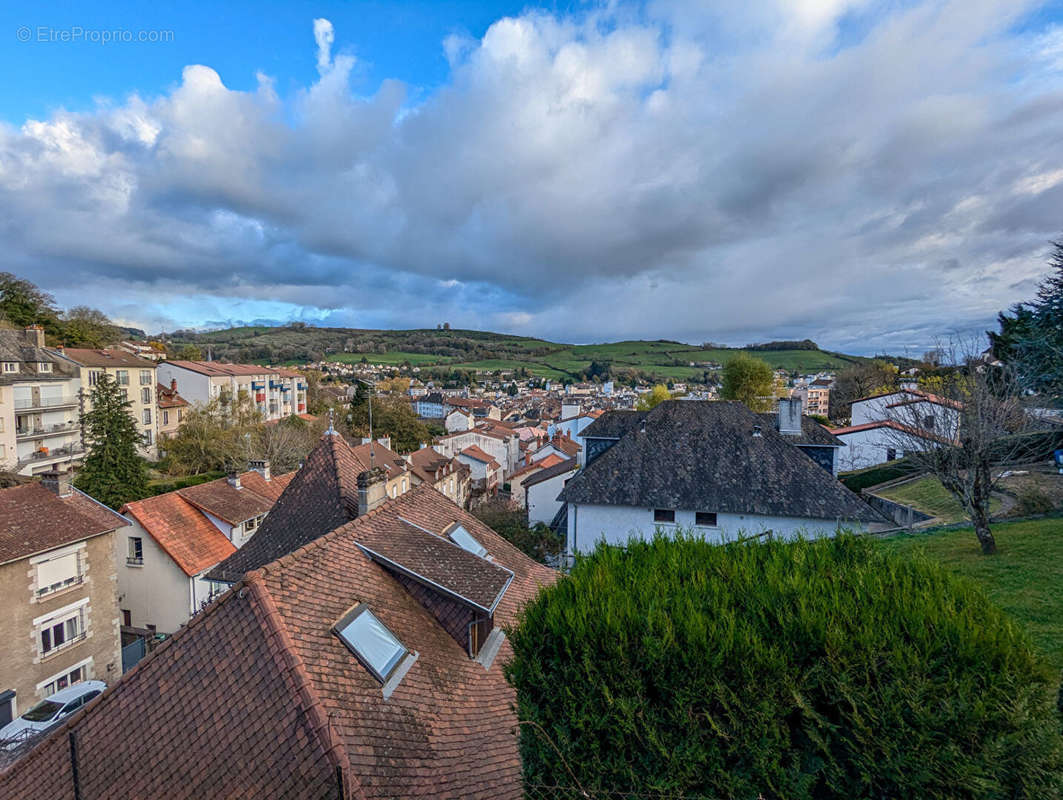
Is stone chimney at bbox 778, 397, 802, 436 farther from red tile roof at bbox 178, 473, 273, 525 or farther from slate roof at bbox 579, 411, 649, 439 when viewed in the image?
red tile roof at bbox 178, 473, 273, 525

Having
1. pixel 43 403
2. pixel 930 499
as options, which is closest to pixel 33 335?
pixel 43 403

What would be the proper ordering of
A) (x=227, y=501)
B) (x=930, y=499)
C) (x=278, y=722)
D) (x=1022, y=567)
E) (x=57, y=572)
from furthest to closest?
1. (x=930, y=499)
2. (x=227, y=501)
3. (x=57, y=572)
4. (x=1022, y=567)
5. (x=278, y=722)

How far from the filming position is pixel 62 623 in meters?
15.0

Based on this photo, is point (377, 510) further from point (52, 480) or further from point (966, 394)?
point (966, 394)

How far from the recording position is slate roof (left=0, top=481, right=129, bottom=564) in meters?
13.9

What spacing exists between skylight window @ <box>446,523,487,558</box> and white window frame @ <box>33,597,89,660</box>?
44.3ft

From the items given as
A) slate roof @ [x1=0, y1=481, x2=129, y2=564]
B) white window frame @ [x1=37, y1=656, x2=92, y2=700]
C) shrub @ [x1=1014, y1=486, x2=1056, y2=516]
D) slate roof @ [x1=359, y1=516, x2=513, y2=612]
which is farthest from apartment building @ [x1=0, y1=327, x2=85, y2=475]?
shrub @ [x1=1014, y1=486, x2=1056, y2=516]

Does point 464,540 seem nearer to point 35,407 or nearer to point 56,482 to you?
point 56,482

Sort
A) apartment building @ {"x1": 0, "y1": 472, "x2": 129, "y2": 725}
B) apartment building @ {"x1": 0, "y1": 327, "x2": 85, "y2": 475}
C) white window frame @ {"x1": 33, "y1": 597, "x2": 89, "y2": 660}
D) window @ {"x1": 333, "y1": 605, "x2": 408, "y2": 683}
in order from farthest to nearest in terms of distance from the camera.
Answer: apartment building @ {"x1": 0, "y1": 327, "x2": 85, "y2": 475} → white window frame @ {"x1": 33, "y1": 597, "x2": 89, "y2": 660} → apartment building @ {"x1": 0, "y1": 472, "x2": 129, "y2": 725} → window @ {"x1": 333, "y1": 605, "x2": 408, "y2": 683}

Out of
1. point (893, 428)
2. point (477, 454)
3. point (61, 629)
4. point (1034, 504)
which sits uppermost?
point (893, 428)

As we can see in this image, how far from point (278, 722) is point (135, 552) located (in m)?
20.4

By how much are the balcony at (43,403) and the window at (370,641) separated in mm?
42134

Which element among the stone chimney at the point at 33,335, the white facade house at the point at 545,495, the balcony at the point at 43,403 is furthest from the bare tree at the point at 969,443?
the stone chimney at the point at 33,335

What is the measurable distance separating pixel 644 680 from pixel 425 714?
12.7 ft
